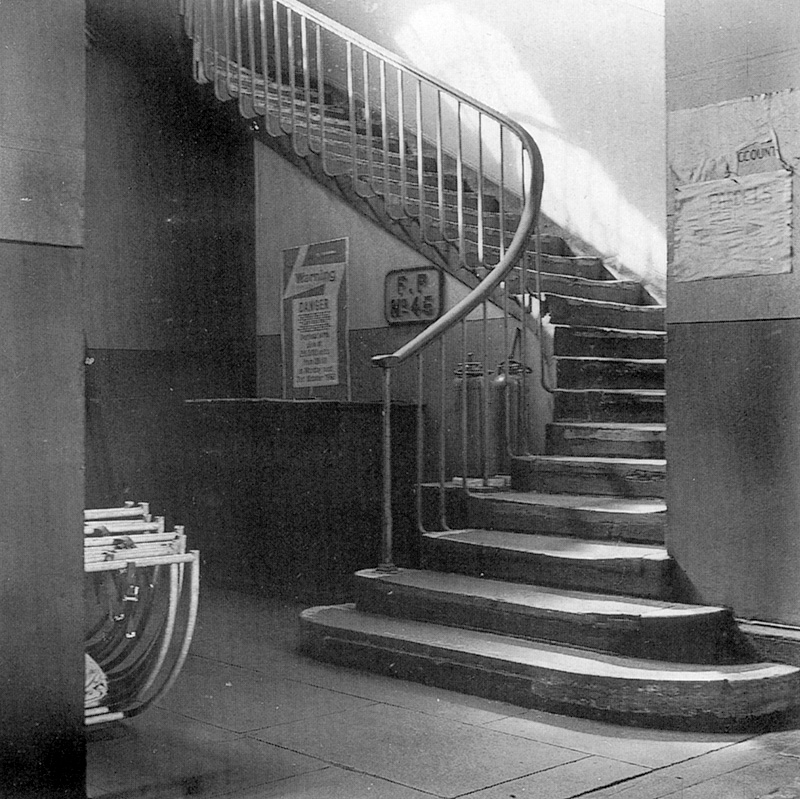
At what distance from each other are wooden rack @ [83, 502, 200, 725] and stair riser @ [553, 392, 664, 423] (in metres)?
2.87

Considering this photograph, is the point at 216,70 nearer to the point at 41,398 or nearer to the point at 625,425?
the point at 625,425

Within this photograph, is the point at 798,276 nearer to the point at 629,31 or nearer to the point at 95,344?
the point at 629,31

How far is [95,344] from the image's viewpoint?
8023 mm

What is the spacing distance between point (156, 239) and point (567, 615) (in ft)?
15.7

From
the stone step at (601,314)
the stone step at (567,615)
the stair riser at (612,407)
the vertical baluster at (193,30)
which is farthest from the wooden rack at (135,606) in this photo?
the vertical baluster at (193,30)

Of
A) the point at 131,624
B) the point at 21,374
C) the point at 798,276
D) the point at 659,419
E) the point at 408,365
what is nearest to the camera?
the point at 21,374

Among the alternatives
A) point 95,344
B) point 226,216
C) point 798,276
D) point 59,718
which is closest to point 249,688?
point 59,718

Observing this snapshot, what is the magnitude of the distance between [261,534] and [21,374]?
385 cm

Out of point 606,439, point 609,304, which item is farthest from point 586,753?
point 609,304

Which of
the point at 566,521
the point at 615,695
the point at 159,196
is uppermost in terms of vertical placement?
the point at 159,196

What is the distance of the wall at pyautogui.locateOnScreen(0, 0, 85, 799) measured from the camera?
308 centimetres

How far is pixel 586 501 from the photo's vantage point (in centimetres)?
550

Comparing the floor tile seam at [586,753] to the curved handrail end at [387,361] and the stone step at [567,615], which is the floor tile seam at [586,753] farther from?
the curved handrail end at [387,361]

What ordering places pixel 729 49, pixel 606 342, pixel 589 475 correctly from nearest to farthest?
pixel 729 49, pixel 589 475, pixel 606 342
